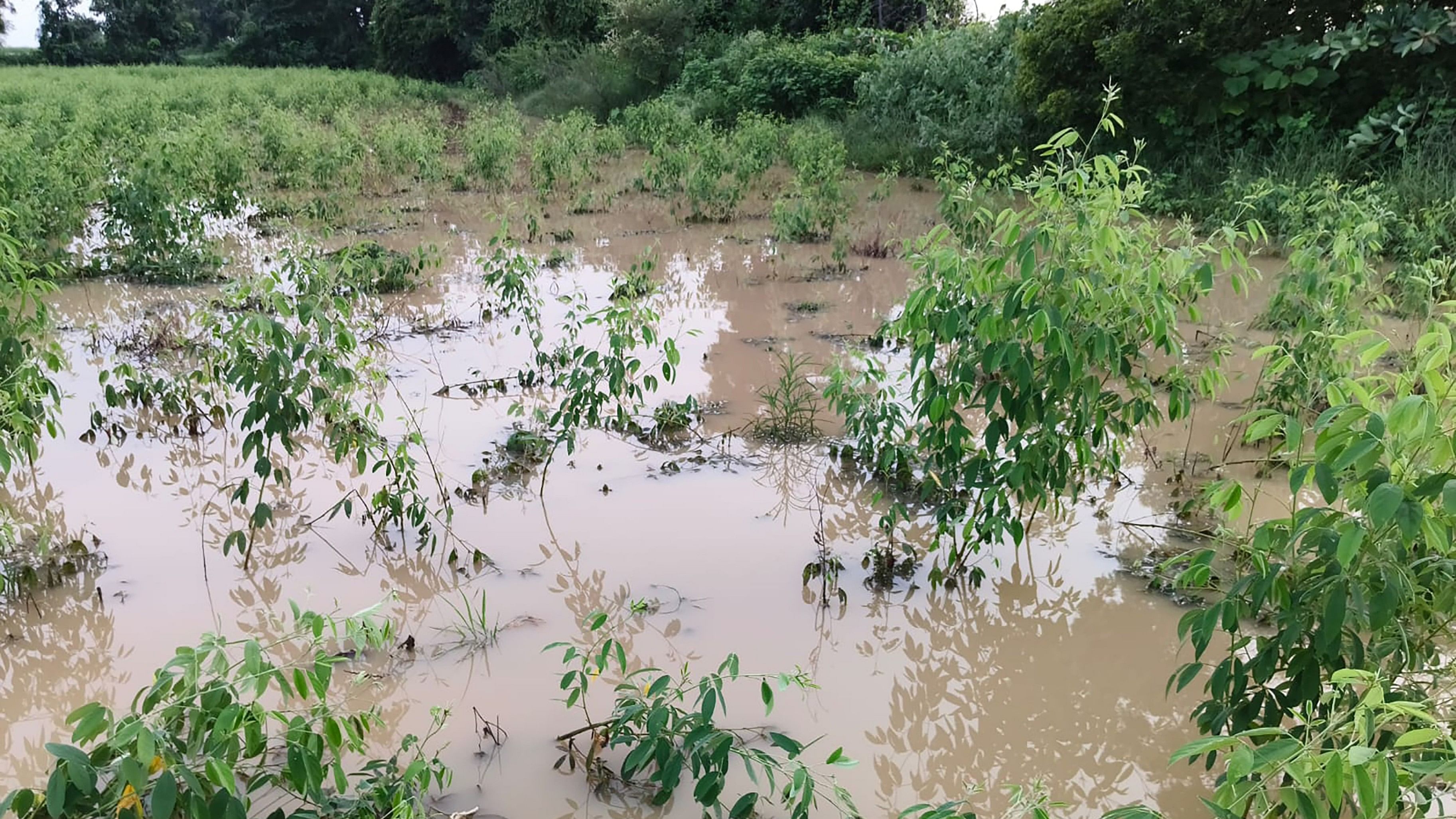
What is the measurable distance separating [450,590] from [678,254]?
5.30 meters

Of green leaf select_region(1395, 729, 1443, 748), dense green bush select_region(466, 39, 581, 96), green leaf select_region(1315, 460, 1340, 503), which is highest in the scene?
dense green bush select_region(466, 39, 581, 96)

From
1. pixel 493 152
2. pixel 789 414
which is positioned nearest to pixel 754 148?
pixel 493 152

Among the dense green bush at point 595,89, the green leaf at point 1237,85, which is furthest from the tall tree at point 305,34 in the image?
the green leaf at point 1237,85

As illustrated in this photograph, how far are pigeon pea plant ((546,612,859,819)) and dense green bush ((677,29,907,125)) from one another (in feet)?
40.9

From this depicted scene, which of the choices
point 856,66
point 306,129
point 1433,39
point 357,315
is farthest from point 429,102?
point 1433,39

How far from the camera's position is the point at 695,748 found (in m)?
2.15

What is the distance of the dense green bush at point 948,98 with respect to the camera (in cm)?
1050

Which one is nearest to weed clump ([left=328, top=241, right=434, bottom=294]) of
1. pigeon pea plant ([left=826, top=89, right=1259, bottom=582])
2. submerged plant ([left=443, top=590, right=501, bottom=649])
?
submerged plant ([left=443, top=590, right=501, bottom=649])

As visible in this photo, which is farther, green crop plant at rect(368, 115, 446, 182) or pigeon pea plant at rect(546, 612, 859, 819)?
green crop plant at rect(368, 115, 446, 182)

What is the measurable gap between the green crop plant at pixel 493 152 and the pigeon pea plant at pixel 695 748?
912 cm

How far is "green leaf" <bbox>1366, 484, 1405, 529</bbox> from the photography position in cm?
155

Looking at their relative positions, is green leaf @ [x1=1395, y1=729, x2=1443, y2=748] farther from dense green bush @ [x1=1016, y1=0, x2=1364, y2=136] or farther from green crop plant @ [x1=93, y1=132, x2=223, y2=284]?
dense green bush @ [x1=1016, y1=0, x2=1364, y2=136]

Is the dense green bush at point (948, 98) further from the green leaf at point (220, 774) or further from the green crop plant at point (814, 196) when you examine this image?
the green leaf at point (220, 774)

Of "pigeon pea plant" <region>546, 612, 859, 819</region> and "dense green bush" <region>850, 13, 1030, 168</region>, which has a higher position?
"dense green bush" <region>850, 13, 1030, 168</region>
